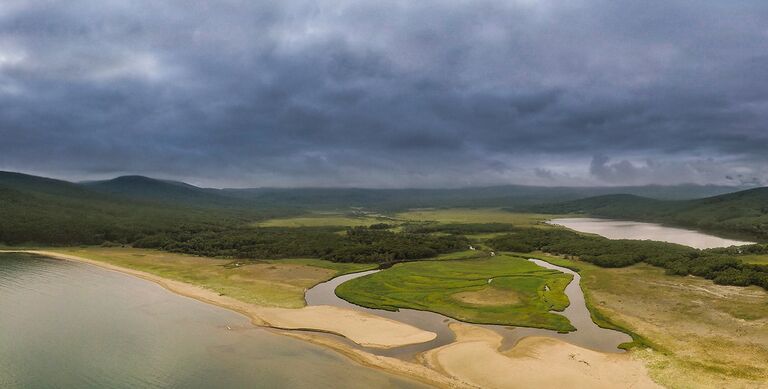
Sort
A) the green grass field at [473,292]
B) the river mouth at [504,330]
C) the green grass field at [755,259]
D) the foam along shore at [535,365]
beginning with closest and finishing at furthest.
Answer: the foam along shore at [535,365] < the river mouth at [504,330] < the green grass field at [473,292] < the green grass field at [755,259]

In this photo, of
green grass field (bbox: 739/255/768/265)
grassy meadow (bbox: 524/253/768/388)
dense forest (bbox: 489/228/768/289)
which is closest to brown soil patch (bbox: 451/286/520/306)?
grassy meadow (bbox: 524/253/768/388)

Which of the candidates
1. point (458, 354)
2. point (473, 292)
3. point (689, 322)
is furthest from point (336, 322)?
point (689, 322)

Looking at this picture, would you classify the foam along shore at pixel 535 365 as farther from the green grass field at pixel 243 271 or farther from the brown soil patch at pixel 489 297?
the green grass field at pixel 243 271

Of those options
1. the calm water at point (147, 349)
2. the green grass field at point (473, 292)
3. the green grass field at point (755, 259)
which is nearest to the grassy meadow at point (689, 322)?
the green grass field at point (473, 292)

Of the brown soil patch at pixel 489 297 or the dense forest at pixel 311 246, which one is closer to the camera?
the brown soil patch at pixel 489 297

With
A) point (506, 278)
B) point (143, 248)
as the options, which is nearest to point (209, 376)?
point (506, 278)

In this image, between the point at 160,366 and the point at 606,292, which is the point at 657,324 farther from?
the point at 160,366
